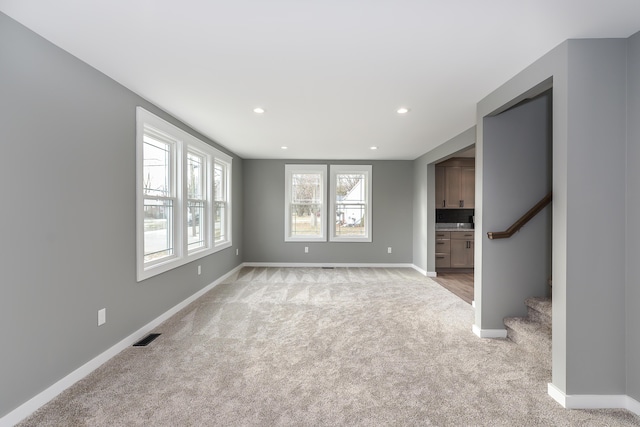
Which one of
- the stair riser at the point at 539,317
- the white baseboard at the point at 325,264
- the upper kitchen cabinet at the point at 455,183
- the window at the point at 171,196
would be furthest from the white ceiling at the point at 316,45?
the white baseboard at the point at 325,264

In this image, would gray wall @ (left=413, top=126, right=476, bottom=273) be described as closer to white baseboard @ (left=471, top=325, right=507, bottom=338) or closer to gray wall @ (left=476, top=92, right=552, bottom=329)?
gray wall @ (left=476, top=92, right=552, bottom=329)

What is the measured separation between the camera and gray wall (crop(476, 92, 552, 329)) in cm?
300

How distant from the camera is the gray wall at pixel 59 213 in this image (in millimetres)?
1791

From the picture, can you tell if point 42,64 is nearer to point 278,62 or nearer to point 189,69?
point 189,69

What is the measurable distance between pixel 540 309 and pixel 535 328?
0.19m

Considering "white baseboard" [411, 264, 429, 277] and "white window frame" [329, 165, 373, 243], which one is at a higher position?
"white window frame" [329, 165, 373, 243]

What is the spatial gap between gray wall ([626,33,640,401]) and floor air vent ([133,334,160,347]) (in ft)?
12.2

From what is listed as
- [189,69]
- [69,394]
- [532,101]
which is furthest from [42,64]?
[532,101]

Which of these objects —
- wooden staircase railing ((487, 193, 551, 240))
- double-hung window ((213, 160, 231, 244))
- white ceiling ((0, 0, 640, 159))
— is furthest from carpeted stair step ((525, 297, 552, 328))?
double-hung window ((213, 160, 231, 244))

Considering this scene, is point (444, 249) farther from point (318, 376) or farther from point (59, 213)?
point (59, 213)

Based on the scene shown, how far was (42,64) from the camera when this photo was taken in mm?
1988

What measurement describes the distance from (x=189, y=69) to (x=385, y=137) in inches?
119

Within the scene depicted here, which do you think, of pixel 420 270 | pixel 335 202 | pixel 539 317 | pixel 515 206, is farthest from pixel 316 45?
pixel 420 270

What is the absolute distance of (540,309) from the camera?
9.19 ft
